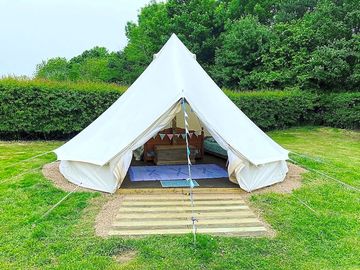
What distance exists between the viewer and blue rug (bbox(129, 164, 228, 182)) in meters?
6.50

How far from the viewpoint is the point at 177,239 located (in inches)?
165

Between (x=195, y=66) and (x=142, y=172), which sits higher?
(x=195, y=66)

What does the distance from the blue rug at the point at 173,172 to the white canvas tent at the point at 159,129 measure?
0.65 m

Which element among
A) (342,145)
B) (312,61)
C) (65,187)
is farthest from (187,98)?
(312,61)

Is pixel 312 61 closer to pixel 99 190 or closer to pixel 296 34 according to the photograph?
pixel 296 34

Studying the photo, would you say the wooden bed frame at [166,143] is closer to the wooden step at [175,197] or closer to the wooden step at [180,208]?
the wooden step at [175,197]

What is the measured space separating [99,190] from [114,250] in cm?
191

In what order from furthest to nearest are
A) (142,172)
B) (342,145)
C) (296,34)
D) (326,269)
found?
1. (296,34)
2. (342,145)
3. (142,172)
4. (326,269)

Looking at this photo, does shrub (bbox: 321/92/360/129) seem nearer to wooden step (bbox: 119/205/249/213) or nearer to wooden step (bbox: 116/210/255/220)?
wooden step (bbox: 119/205/249/213)

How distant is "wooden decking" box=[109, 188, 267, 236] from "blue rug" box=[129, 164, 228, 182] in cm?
79

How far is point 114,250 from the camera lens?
3.91 meters

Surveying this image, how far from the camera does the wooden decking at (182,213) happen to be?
4.47 m

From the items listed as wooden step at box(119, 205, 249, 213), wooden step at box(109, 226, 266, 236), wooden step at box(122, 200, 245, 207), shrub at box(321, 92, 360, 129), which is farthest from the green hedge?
wooden step at box(109, 226, 266, 236)

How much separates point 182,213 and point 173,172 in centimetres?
204
